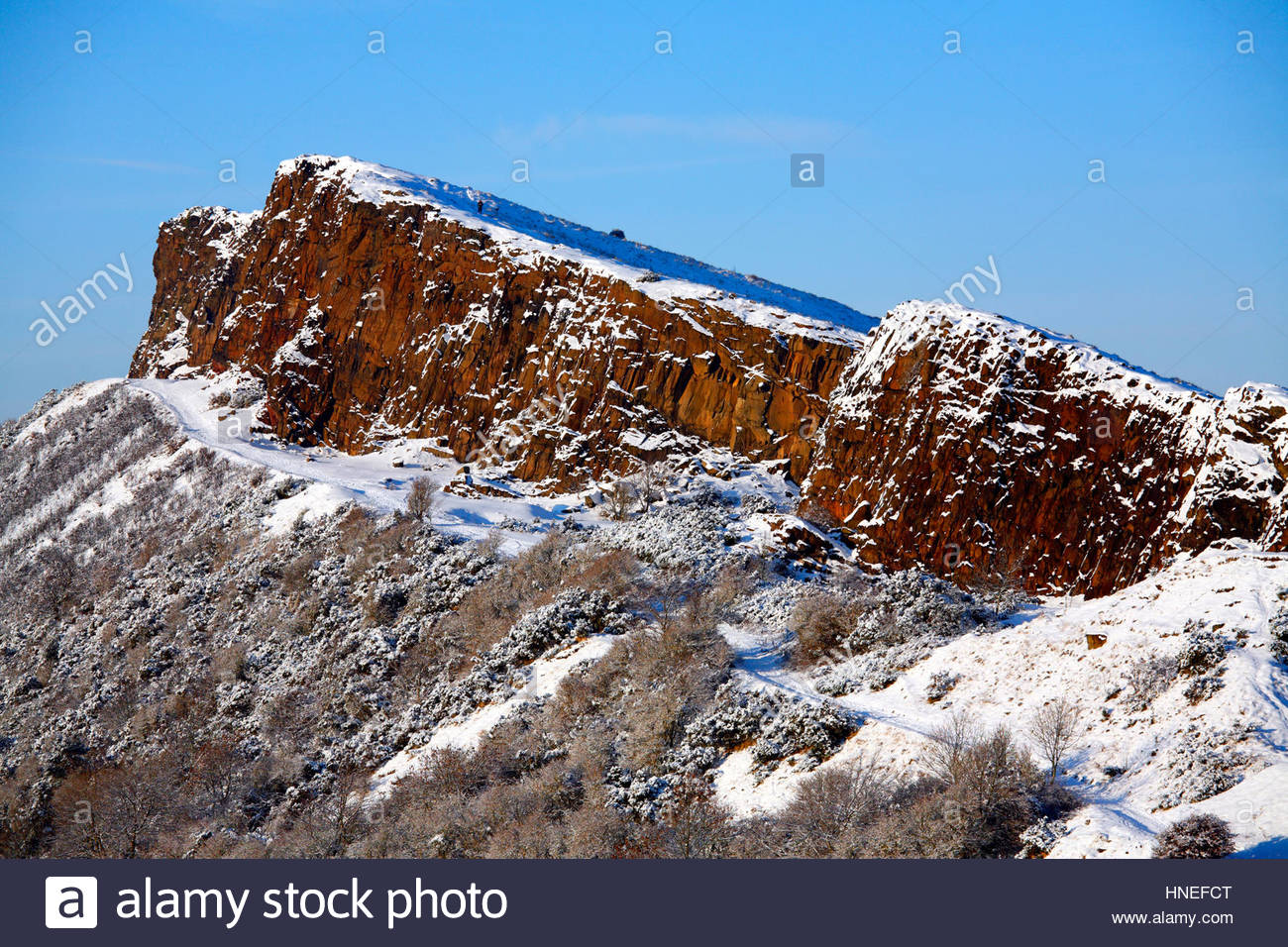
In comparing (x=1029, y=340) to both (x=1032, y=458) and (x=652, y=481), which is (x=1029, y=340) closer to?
(x=1032, y=458)

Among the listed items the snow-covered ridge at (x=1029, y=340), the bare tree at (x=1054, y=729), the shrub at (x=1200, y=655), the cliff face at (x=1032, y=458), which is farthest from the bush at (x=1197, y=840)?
the snow-covered ridge at (x=1029, y=340)

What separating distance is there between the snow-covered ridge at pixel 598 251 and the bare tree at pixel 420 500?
64.0ft

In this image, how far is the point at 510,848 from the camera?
30.0 m

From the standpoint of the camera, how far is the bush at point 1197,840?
75.5 ft

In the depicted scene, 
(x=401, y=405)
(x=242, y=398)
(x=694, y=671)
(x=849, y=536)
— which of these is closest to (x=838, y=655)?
(x=694, y=671)

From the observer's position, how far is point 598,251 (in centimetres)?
8144

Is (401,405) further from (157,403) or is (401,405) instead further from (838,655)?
(838,655)

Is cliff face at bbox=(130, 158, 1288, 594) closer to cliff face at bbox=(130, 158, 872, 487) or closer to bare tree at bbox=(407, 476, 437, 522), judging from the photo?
→ cliff face at bbox=(130, 158, 872, 487)

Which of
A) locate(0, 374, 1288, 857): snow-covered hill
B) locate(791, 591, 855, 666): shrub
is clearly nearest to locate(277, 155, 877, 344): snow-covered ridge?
locate(0, 374, 1288, 857): snow-covered hill

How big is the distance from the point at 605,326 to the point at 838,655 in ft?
109

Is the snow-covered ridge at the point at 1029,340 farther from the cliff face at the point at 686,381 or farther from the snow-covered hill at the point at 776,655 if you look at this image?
the snow-covered hill at the point at 776,655

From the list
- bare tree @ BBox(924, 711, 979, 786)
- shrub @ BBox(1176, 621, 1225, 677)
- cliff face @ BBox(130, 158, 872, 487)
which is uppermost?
cliff face @ BBox(130, 158, 872, 487)

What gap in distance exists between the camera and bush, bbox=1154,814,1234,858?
23.0 metres

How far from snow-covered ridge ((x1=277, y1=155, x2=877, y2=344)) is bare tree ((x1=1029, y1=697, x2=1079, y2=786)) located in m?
34.2
